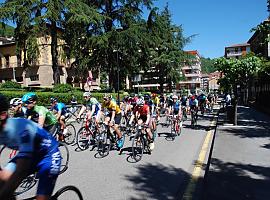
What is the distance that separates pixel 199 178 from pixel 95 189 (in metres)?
2.29

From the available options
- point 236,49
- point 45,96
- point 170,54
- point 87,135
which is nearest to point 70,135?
point 87,135

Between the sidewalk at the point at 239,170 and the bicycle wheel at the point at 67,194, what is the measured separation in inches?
95.0

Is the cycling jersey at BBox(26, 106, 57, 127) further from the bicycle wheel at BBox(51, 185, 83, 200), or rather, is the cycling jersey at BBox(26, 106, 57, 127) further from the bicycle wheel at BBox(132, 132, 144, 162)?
the bicycle wheel at BBox(51, 185, 83, 200)

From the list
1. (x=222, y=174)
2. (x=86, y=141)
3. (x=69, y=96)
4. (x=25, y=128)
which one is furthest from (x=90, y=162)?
(x=69, y=96)

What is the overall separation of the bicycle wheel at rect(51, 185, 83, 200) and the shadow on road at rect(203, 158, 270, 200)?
7.92ft

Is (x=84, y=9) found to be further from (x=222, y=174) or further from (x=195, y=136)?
(x=222, y=174)

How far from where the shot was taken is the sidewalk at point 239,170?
570 cm

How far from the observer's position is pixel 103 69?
37.8 m

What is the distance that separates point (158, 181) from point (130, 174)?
784 mm

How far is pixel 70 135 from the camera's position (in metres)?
11.8

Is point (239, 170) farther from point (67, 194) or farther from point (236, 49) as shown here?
point (236, 49)

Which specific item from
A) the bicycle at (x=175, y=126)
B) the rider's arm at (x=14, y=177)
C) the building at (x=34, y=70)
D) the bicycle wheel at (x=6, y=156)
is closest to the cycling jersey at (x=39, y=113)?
the bicycle wheel at (x=6, y=156)

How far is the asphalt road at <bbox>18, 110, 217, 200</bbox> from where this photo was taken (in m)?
6.01

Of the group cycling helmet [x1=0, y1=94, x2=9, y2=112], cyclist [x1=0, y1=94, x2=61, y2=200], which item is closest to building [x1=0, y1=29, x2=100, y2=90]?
cyclist [x1=0, y1=94, x2=61, y2=200]
